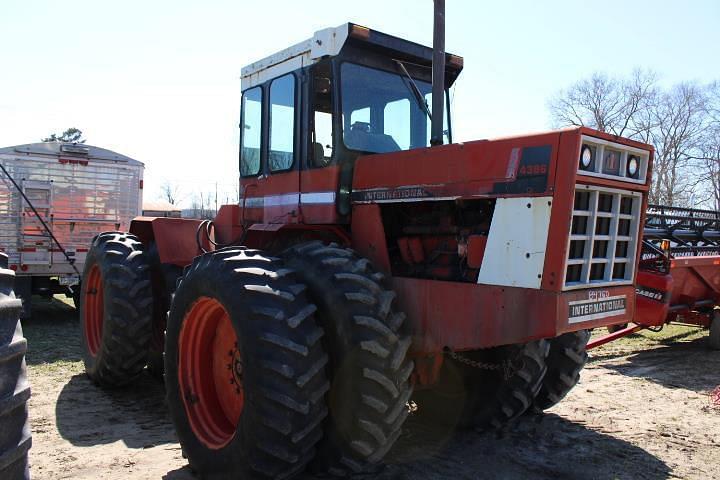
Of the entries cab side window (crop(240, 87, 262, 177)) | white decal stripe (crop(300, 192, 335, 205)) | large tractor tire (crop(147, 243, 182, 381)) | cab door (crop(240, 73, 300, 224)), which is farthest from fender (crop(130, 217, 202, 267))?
white decal stripe (crop(300, 192, 335, 205))

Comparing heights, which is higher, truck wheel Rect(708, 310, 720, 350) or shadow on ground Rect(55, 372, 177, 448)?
truck wheel Rect(708, 310, 720, 350)

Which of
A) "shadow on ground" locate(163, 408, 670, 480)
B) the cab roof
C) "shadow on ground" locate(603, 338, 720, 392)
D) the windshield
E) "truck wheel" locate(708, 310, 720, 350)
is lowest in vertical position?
"shadow on ground" locate(603, 338, 720, 392)

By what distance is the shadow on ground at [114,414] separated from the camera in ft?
Answer: 15.8

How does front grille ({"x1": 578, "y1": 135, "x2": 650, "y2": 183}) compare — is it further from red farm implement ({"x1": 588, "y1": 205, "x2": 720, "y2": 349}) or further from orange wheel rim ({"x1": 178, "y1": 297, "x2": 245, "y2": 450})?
red farm implement ({"x1": 588, "y1": 205, "x2": 720, "y2": 349})

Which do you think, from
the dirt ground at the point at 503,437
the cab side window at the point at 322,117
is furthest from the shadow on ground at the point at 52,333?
the cab side window at the point at 322,117

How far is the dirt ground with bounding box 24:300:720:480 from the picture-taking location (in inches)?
165

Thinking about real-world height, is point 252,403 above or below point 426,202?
below

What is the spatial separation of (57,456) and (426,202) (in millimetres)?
3178

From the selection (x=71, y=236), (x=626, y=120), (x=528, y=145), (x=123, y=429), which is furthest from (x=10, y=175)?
(x=626, y=120)

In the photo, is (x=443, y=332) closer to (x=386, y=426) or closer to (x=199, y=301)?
(x=386, y=426)

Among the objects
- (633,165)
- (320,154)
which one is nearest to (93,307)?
(320,154)

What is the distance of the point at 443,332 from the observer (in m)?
3.78

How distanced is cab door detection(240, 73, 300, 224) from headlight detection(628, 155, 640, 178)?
241cm

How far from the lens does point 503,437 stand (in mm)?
4797
